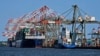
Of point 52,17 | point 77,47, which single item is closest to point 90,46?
point 77,47

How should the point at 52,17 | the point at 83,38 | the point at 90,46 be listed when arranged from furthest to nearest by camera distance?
the point at 52,17 < the point at 83,38 < the point at 90,46

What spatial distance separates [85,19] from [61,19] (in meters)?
11.7

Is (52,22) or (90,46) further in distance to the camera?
(52,22)

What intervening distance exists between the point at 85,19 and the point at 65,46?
1363cm

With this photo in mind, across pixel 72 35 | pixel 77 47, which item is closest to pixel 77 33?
pixel 72 35

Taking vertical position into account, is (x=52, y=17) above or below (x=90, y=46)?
above

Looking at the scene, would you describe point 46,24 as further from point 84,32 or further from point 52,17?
point 84,32

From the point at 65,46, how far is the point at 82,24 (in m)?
11.2

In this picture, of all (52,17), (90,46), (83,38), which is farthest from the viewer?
(52,17)

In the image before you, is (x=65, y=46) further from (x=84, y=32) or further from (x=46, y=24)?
(x=46, y=24)

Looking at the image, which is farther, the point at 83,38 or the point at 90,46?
the point at 83,38

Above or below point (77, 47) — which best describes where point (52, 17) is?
above

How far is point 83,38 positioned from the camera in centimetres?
18625

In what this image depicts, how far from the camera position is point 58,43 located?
183750mm
